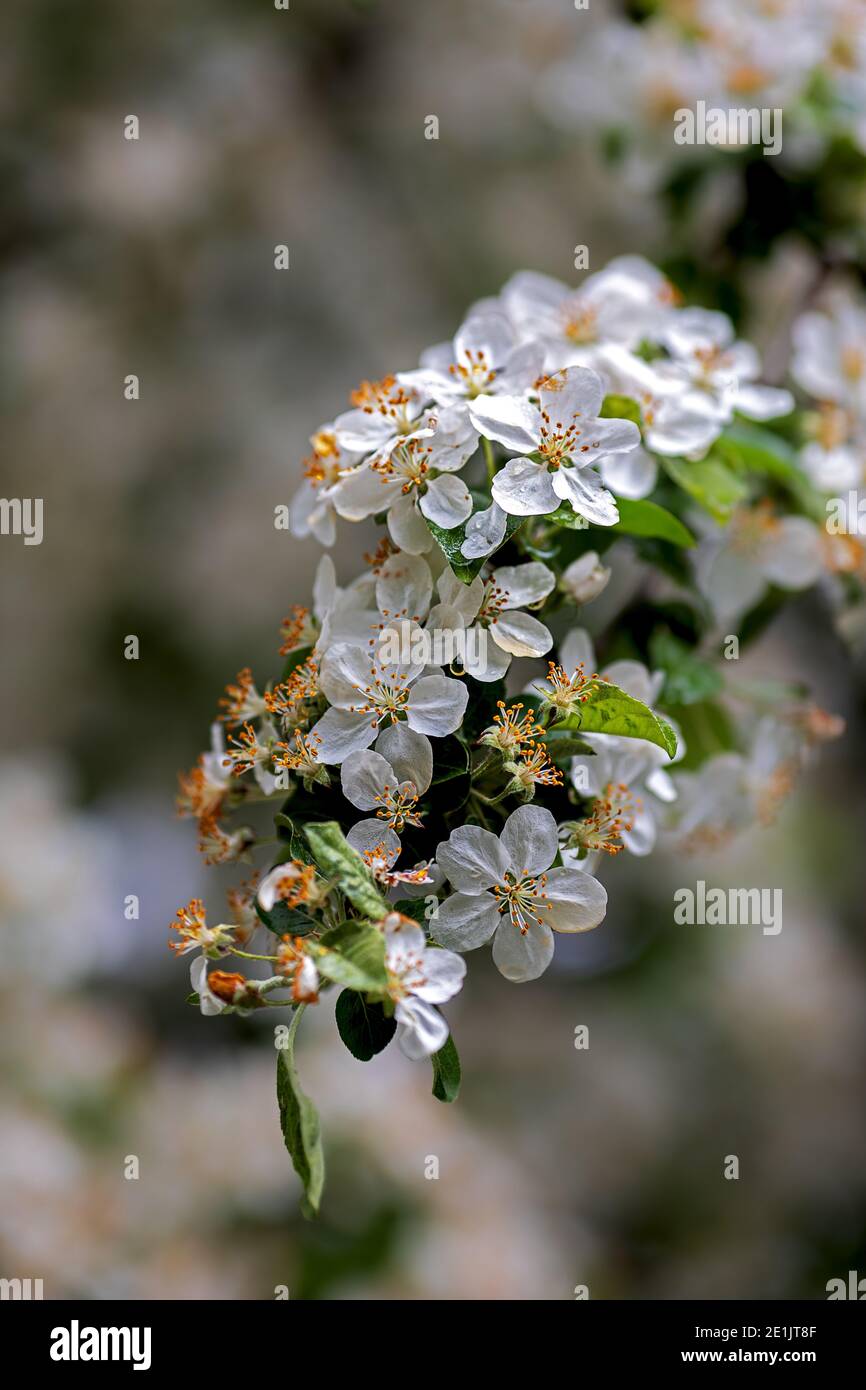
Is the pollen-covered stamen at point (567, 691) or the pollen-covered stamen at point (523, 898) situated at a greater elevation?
the pollen-covered stamen at point (567, 691)

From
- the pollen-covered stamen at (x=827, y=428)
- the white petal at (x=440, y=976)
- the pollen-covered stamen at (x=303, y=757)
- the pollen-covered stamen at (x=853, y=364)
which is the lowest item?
the white petal at (x=440, y=976)

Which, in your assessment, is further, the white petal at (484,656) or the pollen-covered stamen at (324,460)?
the pollen-covered stamen at (324,460)

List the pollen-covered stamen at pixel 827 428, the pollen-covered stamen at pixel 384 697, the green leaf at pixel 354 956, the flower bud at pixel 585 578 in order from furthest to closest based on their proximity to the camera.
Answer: the pollen-covered stamen at pixel 827 428
the flower bud at pixel 585 578
the pollen-covered stamen at pixel 384 697
the green leaf at pixel 354 956

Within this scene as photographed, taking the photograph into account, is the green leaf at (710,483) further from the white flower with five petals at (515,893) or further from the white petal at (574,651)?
the white flower with five petals at (515,893)

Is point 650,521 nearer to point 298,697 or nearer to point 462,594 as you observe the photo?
point 462,594

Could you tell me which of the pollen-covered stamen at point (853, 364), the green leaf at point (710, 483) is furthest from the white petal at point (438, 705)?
the pollen-covered stamen at point (853, 364)

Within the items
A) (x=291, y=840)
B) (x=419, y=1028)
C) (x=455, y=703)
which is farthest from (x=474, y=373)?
(x=419, y=1028)
